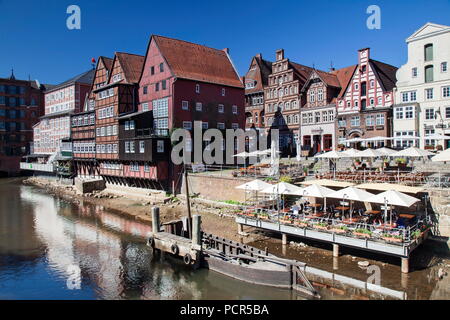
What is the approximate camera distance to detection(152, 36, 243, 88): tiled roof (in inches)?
1692

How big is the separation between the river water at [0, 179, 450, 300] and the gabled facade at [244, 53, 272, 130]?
30.2 metres

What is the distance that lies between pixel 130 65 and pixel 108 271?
1419 inches

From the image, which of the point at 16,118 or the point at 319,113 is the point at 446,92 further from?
the point at 16,118

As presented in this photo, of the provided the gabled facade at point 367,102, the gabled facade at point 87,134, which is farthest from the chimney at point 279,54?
the gabled facade at point 87,134

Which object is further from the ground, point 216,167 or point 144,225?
point 216,167

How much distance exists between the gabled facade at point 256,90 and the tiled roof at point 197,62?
821 centimetres

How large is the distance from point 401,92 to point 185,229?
1135 inches

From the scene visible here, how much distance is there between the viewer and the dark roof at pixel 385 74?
40.4 metres

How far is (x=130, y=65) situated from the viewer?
49.2m

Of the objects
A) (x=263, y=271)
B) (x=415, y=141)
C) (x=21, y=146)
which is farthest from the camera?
(x=21, y=146)

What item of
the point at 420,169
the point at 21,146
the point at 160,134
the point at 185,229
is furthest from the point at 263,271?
the point at 21,146

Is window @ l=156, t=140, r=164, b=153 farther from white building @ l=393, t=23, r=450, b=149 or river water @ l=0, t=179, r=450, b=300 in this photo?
white building @ l=393, t=23, r=450, b=149

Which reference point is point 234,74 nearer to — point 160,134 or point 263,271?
point 160,134

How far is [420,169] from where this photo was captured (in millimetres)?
28516
